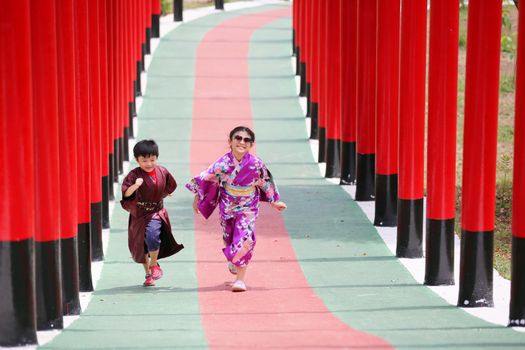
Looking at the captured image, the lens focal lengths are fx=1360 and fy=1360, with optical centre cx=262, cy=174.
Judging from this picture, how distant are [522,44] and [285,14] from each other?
30.5 meters

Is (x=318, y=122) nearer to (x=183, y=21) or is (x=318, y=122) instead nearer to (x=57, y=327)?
(x=57, y=327)

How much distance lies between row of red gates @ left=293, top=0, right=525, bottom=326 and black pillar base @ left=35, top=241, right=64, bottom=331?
356 centimetres

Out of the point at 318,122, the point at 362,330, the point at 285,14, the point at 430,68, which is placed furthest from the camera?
the point at 285,14

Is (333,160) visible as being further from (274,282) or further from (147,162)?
(147,162)

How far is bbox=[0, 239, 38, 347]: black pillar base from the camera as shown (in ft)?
33.4

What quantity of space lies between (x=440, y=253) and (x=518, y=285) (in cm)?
233

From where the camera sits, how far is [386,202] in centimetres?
1686

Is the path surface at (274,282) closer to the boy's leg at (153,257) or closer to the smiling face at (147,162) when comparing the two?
the boy's leg at (153,257)

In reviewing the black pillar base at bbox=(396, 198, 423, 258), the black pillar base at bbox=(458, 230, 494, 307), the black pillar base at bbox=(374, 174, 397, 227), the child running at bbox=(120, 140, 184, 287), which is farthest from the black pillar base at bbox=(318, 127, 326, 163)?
the black pillar base at bbox=(458, 230, 494, 307)

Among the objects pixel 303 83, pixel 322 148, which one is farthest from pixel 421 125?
pixel 303 83

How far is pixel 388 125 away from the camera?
16.8 m

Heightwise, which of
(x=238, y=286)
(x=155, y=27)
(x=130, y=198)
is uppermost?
(x=155, y=27)

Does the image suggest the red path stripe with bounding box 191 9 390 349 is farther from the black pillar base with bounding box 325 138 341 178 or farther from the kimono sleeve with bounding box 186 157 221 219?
the black pillar base with bounding box 325 138 341 178

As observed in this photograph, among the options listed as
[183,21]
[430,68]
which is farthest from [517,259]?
[183,21]
